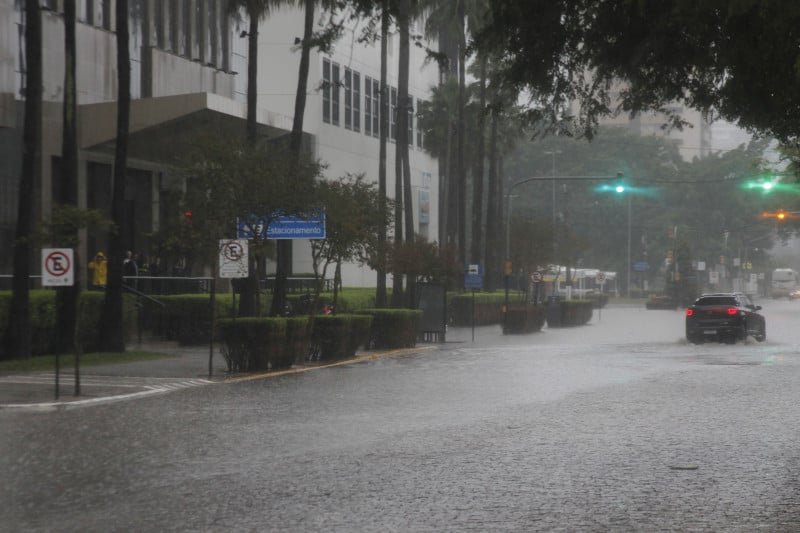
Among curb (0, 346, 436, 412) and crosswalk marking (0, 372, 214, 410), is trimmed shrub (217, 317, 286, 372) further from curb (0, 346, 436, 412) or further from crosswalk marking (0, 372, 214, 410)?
crosswalk marking (0, 372, 214, 410)

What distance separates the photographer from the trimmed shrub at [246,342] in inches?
949

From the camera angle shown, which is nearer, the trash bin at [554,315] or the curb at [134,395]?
the curb at [134,395]

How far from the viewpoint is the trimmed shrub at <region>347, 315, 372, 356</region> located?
96.8ft

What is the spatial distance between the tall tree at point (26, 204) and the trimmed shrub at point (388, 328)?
9630 millimetres

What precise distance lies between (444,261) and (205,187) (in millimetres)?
23898

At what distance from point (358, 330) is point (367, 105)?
39231mm

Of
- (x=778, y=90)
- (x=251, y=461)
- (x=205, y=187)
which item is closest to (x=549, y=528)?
(x=251, y=461)

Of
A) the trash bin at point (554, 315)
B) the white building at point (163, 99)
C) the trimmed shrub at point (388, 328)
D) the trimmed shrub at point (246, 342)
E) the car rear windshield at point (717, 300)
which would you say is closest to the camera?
the trimmed shrub at point (246, 342)

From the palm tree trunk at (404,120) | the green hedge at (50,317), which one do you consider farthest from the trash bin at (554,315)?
the green hedge at (50,317)

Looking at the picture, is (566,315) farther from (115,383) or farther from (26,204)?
(115,383)

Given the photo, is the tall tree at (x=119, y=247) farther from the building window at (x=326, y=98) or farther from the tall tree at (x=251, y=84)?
the building window at (x=326, y=98)

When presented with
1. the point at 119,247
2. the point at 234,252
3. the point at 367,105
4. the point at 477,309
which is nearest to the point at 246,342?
the point at 234,252

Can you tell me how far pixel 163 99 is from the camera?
135 feet

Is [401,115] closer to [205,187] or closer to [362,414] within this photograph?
[205,187]
